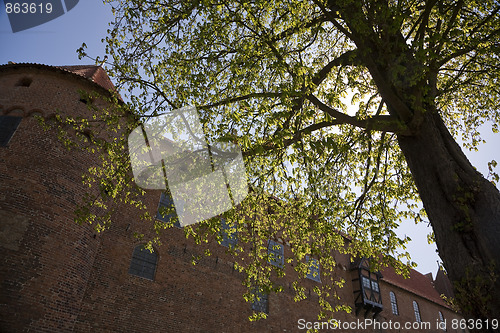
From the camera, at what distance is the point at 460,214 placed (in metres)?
4.59

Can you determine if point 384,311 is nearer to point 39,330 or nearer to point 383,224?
point 383,224

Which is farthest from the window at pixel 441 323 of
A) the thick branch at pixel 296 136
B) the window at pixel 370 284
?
the thick branch at pixel 296 136

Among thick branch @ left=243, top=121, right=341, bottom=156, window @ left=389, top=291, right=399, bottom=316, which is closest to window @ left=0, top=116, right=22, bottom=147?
thick branch @ left=243, top=121, right=341, bottom=156

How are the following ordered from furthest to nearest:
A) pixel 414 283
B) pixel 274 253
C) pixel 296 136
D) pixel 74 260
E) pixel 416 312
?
pixel 414 283 → pixel 416 312 → pixel 274 253 → pixel 74 260 → pixel 296 136

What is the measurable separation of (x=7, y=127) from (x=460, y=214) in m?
12.7

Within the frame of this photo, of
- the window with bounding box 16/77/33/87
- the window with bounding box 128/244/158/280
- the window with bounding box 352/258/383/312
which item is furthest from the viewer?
the window with bounding box 352/258/383/312

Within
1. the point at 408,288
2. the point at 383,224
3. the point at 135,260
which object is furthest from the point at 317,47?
the point at 408,288

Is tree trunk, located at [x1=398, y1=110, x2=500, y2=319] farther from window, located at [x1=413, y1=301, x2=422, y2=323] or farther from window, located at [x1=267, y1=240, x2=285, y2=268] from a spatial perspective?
window, located at [x1=413, y1=301, x2=422, y2=323]

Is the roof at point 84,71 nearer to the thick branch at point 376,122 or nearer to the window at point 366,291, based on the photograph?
the thick branch at point 376,122

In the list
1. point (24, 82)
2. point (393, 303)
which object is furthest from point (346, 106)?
point (393, 303)

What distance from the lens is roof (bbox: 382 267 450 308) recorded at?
22297 mm

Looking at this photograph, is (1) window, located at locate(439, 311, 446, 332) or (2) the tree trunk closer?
(2) the tree trunk

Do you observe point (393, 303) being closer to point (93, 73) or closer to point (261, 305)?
point (261, 305)

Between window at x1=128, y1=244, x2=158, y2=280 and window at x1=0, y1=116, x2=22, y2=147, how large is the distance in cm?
555
